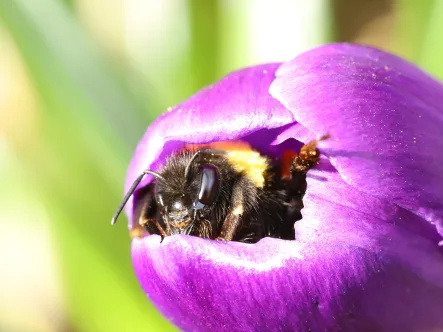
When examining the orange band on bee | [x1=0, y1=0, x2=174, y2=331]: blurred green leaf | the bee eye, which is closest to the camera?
the bee eye

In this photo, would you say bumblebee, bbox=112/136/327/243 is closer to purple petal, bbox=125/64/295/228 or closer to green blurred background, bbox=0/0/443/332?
purple petal, bbox=125/64/295/228

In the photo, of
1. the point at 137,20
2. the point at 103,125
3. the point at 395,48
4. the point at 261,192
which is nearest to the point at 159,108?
the point at 103,125

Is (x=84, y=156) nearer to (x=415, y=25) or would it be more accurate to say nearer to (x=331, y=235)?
(x=415, y=25)

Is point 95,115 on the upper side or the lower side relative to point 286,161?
lower

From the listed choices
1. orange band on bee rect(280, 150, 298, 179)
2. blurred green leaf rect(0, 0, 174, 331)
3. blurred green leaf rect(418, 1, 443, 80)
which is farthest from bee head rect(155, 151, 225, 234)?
blurred green leaf rect(418, 1, 443, 80)

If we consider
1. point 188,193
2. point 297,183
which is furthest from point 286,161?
point 188,193

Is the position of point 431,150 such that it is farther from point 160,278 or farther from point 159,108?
point 159,108
